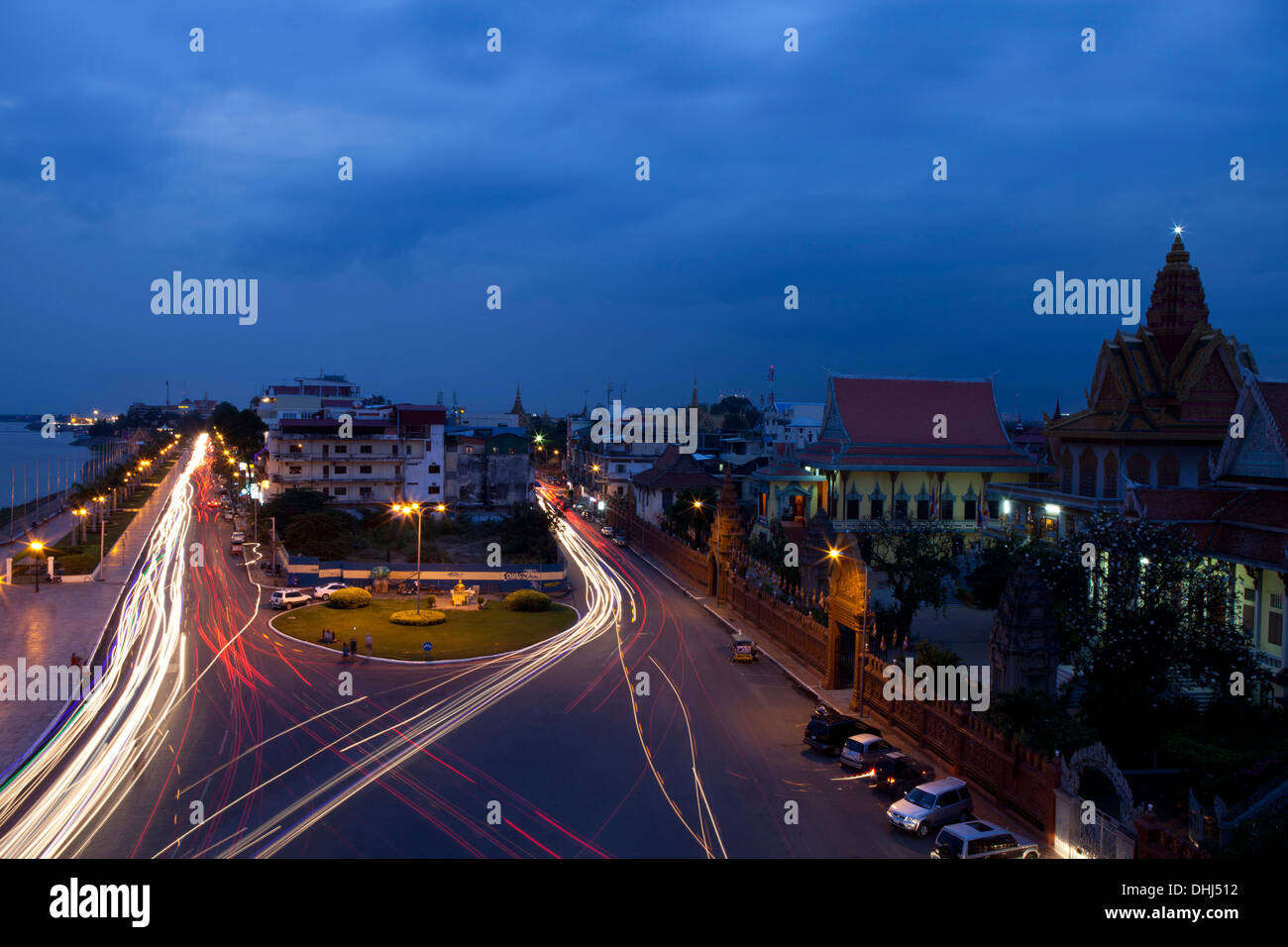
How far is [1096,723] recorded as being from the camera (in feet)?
63.4

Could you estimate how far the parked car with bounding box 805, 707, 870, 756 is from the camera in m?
20.2

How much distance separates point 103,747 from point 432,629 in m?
14.2

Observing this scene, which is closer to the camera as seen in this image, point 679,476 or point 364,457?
point 679,476

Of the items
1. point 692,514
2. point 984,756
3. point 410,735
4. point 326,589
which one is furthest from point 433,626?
point 692,514

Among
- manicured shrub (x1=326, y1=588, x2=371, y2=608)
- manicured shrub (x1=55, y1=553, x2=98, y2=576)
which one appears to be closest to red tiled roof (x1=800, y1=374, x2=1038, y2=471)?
manicured shrub (x1=326, y1=588, x2=371, y2=608)

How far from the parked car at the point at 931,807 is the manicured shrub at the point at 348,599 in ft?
88.0

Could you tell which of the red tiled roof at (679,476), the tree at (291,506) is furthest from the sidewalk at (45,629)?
the red tiled roof at (679,476)

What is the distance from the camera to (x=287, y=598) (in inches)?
1467

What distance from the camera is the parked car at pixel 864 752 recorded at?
18984mm

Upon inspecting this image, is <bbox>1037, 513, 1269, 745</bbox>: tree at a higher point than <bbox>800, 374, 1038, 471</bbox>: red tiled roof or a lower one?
lower

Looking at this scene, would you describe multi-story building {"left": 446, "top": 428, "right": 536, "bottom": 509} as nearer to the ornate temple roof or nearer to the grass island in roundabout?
the grass island in roundabout

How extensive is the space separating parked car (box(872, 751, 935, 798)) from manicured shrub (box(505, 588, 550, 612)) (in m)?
21.5

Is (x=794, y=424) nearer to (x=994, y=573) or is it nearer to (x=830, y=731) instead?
(x=994, y=573)
